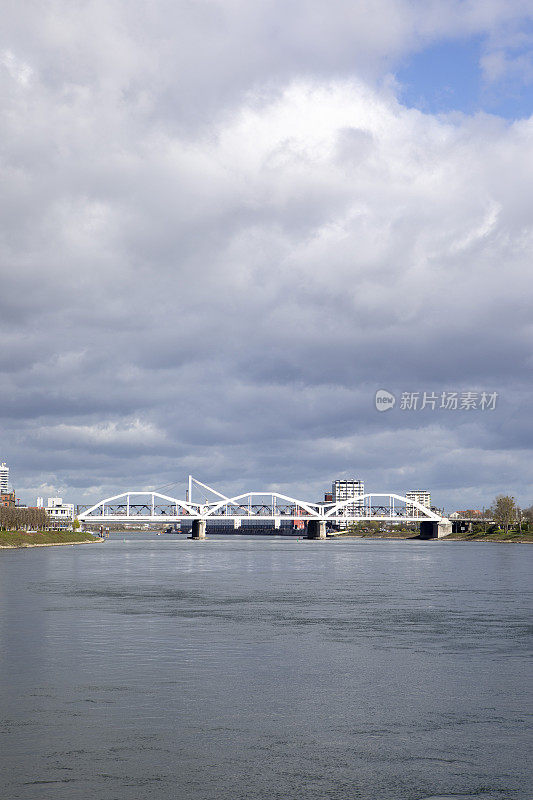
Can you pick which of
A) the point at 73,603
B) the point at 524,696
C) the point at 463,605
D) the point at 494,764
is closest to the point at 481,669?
the point at 524,696

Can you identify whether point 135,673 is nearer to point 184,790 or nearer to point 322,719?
point 322,719

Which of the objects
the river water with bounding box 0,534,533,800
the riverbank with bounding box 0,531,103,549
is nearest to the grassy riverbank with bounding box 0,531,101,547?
the riverbank with bounding box 0,531,103,549

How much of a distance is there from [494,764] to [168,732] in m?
6.91

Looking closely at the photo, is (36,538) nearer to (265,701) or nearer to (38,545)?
(38,545)

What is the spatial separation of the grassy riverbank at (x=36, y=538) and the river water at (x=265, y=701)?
105586 mm

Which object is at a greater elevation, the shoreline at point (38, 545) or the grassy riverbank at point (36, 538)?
the grassy riverbank at point (36, 538)

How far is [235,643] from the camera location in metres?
31.2

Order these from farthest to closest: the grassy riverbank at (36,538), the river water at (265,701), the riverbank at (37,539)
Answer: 1. the grassy riverbank at (36,538)
2. the riverbank at (37,539)
3. the river water at (265,701)

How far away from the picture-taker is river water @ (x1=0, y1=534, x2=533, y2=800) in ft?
50.0

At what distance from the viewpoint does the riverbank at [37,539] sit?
145 metres

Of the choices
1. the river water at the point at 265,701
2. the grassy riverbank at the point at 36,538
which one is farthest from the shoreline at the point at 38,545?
the river water at the point at 265,701

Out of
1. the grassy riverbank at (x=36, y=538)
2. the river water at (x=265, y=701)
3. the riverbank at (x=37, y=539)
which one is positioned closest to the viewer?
the river water at (x=265, y=701)

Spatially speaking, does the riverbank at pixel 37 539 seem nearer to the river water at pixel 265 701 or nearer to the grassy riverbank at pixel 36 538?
the grassy riverbank at pixel 36 538

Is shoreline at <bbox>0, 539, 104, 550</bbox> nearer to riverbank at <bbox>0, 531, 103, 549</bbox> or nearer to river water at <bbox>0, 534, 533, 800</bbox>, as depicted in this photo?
riverbank at <bbox>0, 531, 103, 549</bbox>
